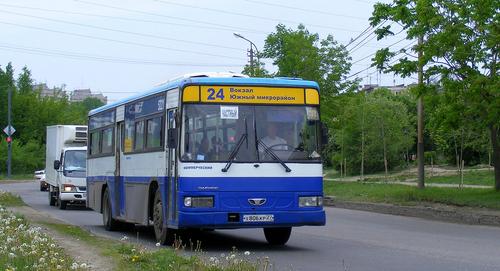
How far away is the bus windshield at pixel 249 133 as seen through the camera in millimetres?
13477

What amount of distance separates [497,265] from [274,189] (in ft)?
12.7

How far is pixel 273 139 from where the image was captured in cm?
1374

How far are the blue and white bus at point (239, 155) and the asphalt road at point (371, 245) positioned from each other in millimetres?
781

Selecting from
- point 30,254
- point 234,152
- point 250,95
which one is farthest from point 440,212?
point 30,254

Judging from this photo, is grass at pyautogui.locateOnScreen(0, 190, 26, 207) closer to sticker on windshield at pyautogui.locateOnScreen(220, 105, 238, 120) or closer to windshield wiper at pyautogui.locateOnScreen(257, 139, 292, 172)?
sticker on windshield at pyautogui.locateOnScreen(220, 105, 238, 120)

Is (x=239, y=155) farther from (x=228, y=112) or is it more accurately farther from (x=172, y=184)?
(x=172, y=184)

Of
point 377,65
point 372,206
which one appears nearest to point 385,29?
point 377,65

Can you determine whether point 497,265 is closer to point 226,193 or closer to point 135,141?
point 226,193

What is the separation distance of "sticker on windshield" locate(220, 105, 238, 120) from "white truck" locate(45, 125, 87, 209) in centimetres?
1615

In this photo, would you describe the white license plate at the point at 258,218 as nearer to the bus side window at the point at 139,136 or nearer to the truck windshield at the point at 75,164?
the bus side window at the point at 139,136

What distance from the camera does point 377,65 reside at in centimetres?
2642

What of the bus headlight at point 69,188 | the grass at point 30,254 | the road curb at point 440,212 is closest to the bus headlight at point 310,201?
the grass at point 30,254

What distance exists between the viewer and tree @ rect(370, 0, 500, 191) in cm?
2303

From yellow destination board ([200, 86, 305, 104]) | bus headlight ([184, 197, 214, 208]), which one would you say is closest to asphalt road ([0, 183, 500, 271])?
bus headlight ([184, 197, 214, 208])
